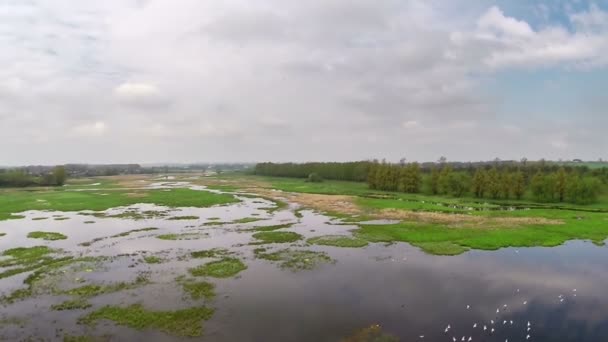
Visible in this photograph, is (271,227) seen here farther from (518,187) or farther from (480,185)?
(518,187)

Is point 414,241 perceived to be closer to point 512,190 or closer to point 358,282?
point 358,282

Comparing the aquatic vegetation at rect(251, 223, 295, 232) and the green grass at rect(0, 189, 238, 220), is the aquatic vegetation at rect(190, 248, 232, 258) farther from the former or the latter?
the green grass at rect(0, 189, 238, 220)

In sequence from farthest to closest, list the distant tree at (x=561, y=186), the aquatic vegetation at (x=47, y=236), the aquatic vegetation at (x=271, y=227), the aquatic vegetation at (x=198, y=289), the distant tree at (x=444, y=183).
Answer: the distant tree at (x=444, y=183) < the distant tree at (x=561, y=186) < the aquatic vegetation at (x=271, y=227) < the aquatic vegetation at (x=47, y=236) < the aquatic vegetation at (x=198, y=289)

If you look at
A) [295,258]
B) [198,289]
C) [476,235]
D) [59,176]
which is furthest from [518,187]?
[59,176]

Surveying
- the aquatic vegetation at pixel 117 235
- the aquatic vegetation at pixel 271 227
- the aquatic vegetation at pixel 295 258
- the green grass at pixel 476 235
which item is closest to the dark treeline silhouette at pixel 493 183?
the green grass at pixel 476 235

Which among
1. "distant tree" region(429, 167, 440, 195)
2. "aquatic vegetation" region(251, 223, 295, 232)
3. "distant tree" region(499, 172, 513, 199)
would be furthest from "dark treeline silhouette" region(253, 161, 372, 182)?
"aquatic vegetation" region(251, 223, 295, 232)

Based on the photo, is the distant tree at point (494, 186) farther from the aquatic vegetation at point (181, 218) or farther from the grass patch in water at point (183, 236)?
the grass patch in water at point (183, 236)
